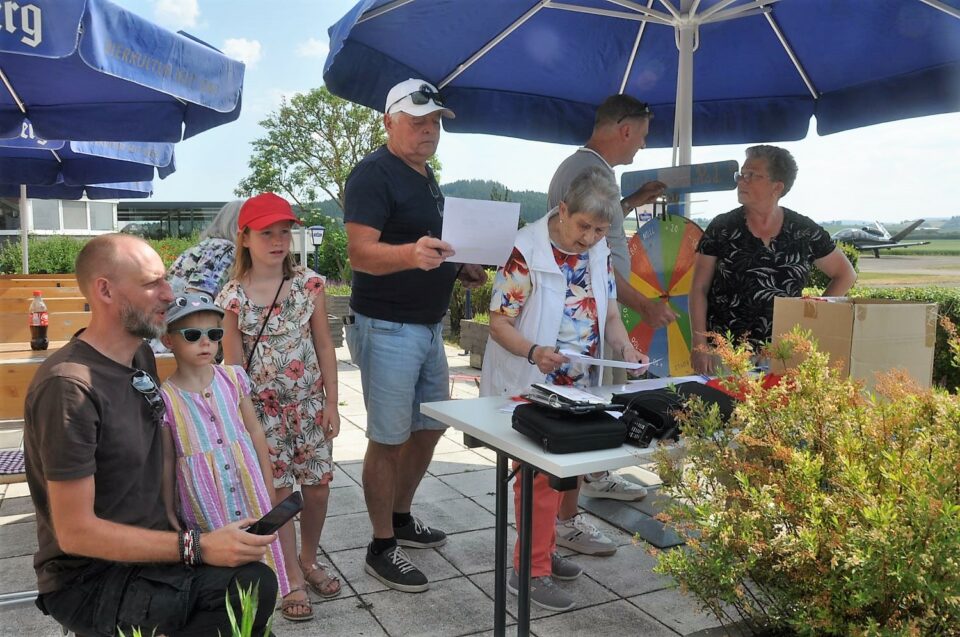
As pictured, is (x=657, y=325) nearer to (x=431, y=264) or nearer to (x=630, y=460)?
(x=431, y=264)

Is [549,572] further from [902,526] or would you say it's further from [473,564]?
[902,526]

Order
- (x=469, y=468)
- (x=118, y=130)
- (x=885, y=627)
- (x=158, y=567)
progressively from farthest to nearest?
(x=469, y=468), (x=118, y=130), (x=158, y=567), (x=885, y=627)

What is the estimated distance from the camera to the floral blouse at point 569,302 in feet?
9.26

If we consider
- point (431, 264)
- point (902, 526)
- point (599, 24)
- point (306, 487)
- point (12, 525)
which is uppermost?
point (599, 24)

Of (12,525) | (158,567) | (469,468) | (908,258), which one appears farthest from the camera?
(908,258)

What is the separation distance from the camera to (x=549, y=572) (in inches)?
116

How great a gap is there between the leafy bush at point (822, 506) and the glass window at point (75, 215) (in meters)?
37.0

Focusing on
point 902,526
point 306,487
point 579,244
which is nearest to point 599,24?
point 579,244

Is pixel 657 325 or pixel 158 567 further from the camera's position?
pixel 657 325

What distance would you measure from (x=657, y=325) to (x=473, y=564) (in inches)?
59.7

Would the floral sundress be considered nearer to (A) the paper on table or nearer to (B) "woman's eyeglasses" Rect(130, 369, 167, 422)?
(B) "woman's eyeglasses" Rect(130, 369, 167, 422)

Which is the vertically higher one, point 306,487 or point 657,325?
point 657,325

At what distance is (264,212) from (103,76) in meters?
2.28

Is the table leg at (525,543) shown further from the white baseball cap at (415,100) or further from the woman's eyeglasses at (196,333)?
the white baseball cap at (415,100)
